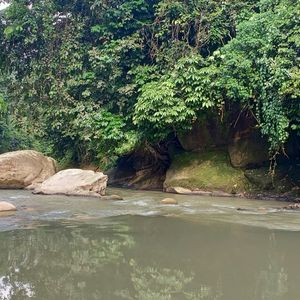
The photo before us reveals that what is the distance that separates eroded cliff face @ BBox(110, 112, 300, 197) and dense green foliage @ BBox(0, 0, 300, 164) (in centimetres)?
79

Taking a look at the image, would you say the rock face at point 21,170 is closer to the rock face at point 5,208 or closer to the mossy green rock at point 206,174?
the mossy green rock at point 206,174

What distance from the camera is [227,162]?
38.9 feet

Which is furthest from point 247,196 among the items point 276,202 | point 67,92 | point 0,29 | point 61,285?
point 0,29

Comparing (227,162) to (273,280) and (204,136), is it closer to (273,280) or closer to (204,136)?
(204,136)

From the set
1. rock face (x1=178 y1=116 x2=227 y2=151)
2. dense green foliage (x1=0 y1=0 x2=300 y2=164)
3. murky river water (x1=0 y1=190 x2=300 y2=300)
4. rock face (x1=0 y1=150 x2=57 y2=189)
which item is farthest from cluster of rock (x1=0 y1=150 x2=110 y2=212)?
rock face (x1=178 y1=116 x2=227 y2=151)

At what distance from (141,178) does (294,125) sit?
600 cm

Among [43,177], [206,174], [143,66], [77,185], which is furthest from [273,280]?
[43,177]

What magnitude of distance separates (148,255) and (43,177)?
29.5ft

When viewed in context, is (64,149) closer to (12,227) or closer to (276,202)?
(276,202)

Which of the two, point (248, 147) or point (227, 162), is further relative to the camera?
point (227, 162)

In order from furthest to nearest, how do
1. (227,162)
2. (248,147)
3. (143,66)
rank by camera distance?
(143,66) → (227,162) → (248,147)

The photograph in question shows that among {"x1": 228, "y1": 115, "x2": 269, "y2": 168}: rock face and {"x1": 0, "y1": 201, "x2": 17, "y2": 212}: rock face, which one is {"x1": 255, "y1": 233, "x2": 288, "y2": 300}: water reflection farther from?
{"x1": 228, "y1": 115, "x2": 269, "y2": 168}: rock face

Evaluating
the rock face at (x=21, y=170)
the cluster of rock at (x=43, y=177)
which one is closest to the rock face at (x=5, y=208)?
the cluster of rock at (x=43, y=177)

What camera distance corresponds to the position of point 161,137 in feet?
37.6
